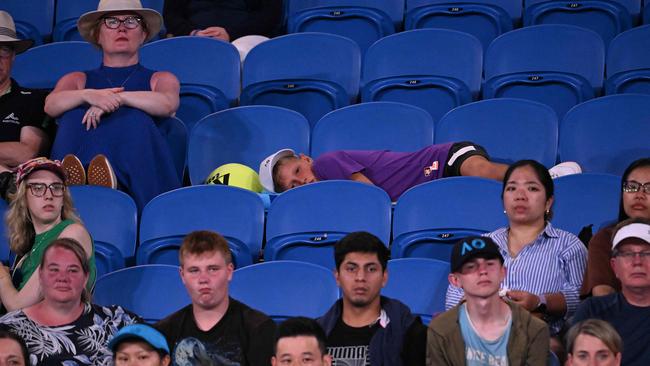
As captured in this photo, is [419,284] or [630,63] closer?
[419,284]

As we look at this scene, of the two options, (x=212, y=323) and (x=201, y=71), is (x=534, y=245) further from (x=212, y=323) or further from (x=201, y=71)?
(x=201, y=71)

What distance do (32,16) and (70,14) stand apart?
8.7 inches

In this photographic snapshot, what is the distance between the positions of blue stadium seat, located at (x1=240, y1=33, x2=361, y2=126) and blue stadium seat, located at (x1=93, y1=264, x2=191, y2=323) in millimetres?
1816

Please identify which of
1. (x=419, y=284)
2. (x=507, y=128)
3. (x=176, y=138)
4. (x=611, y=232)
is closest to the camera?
(x=611, y=232)

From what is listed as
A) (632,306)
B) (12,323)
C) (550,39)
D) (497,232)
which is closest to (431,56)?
(550,39)

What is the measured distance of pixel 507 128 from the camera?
20.5 feet

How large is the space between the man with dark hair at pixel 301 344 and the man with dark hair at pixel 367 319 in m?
0.24

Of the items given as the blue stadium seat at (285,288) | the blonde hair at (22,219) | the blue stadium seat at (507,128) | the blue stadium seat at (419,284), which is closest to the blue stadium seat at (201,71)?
the blue stadium seat at (507,128)

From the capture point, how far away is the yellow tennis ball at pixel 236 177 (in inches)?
246

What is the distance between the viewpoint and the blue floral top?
187 inches

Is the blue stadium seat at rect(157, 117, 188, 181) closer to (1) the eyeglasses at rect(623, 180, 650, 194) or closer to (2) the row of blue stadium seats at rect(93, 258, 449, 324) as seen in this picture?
(2) the row of blue stadium seats at rect(93, 258, 449, 324)

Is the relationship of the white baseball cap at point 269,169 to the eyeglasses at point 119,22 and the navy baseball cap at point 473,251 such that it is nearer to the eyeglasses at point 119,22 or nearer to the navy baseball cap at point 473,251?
the eyeglasses at point 119,22

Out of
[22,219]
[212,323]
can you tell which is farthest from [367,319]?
[22,219]

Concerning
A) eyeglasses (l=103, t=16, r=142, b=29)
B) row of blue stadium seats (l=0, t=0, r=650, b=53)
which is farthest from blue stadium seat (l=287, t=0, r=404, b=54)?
eyeglasses (l=103, t=16, r=142, b=29)
